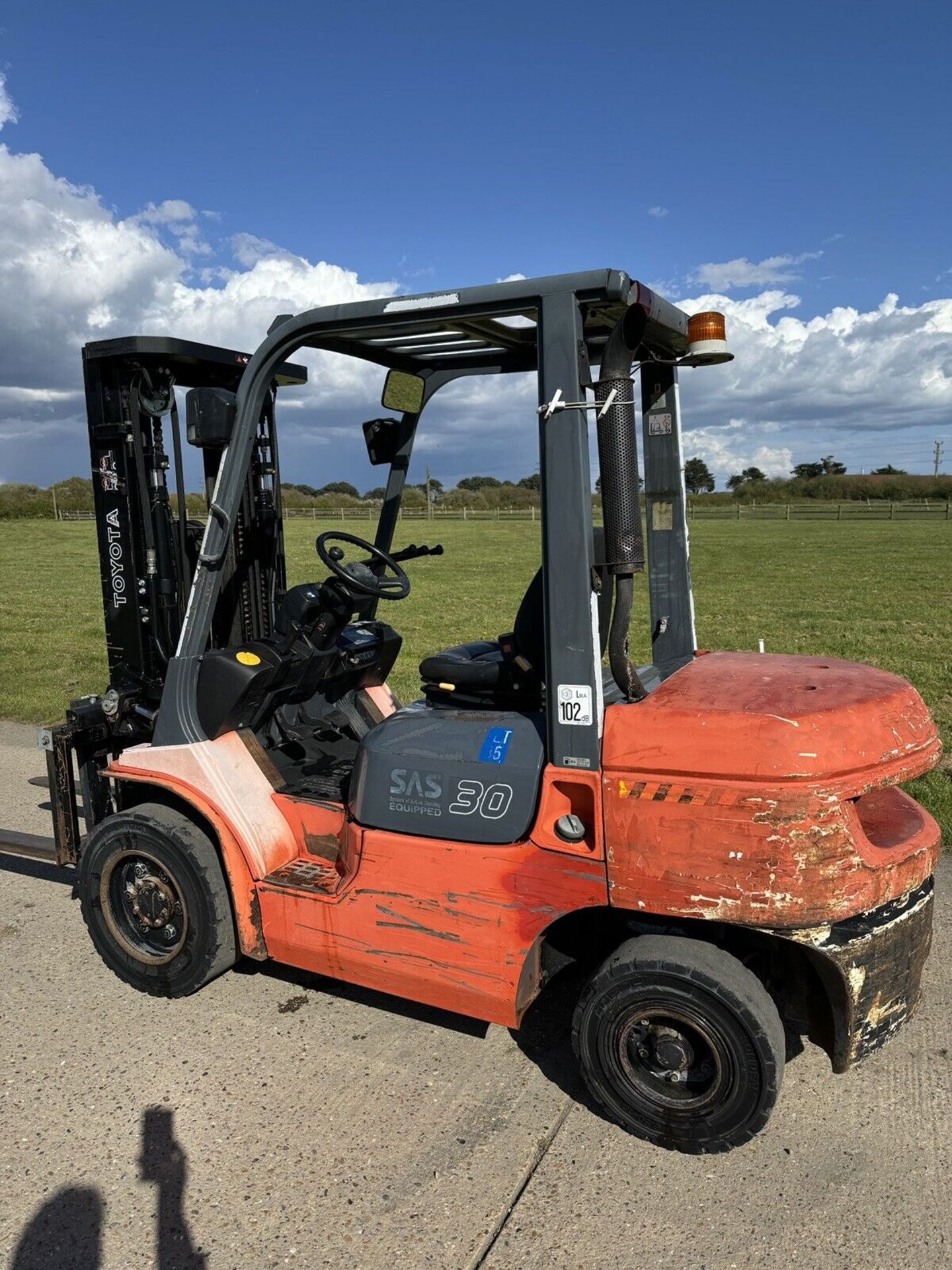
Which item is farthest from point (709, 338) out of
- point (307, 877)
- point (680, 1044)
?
point (307, 877)

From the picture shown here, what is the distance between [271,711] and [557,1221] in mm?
2349

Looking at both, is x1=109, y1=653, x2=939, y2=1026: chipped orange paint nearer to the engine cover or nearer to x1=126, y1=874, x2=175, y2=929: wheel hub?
the engine cover

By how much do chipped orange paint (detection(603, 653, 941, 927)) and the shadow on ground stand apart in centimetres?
159

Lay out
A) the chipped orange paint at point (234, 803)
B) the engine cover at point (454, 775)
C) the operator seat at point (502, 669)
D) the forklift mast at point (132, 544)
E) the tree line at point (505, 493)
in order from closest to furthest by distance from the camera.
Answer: the engine cover at point (454, 775) < the operator seat at point (502, 669) < the chipped orange paint at point (234, 803) < the forklift mast at point (132, 544) < the tree line at point (505, 493)

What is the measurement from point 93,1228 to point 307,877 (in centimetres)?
132

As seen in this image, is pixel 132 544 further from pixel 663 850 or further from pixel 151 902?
pixel 663 850

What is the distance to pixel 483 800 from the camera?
3141 mm

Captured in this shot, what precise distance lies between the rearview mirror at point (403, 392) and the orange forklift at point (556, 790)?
0.02 meters

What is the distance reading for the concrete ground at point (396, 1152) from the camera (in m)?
2.63

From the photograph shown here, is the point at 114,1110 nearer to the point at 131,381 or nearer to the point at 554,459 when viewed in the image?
the point at 554,459

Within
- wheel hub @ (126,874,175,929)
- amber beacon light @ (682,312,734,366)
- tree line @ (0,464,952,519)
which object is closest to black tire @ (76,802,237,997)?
wheel hub @ (126,874,175,929)

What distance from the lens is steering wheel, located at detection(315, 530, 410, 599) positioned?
12.9 ft

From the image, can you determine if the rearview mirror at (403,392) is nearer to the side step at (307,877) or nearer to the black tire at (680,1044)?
the side step at (307,877)

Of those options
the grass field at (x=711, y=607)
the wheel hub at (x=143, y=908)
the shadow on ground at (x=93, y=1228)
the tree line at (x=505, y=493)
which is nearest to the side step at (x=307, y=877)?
the wheel hub at (x=143, y=908)
